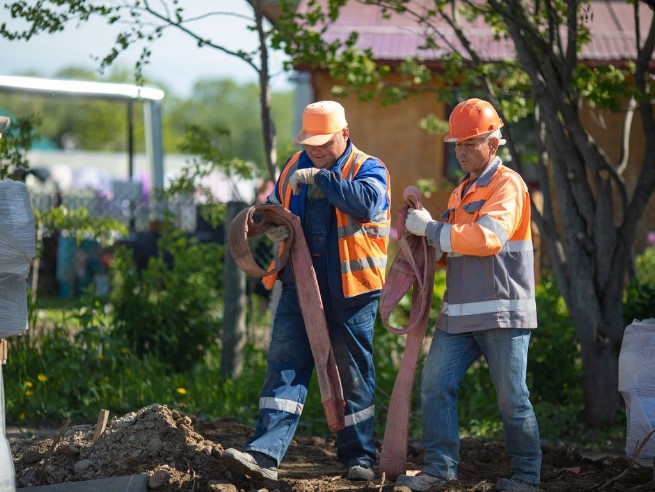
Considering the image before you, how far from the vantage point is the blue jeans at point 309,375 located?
16.2 feet

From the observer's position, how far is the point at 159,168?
51.5 ft

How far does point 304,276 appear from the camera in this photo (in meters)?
4.92

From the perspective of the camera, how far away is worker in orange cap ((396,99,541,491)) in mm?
4523

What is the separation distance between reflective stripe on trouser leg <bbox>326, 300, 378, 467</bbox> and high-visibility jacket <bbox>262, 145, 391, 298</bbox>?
0.49 ft

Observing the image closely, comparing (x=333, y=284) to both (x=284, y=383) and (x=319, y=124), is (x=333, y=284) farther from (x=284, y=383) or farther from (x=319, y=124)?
(x=319, y=124)

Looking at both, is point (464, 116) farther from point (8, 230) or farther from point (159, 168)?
point (159, 168)

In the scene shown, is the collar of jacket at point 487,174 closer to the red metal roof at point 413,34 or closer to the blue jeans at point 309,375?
the blue jeans at point 309,375

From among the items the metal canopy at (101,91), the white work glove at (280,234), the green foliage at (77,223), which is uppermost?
the metal canopy at (101,91)

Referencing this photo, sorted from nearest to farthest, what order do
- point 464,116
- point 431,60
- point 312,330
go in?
point 464,116 < point 312,330 < point 431,60

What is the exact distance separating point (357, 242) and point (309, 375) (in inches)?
28.9

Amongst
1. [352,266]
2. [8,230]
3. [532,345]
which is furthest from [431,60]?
[8,230]

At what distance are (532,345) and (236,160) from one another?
286cm

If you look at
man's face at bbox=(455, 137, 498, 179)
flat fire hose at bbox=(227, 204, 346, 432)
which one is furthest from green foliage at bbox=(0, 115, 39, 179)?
man's face at bbox=(455, 137, 498, 179)

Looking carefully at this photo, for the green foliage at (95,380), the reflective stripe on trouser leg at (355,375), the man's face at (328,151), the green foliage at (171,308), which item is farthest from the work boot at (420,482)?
the green foliage at (171,308)
